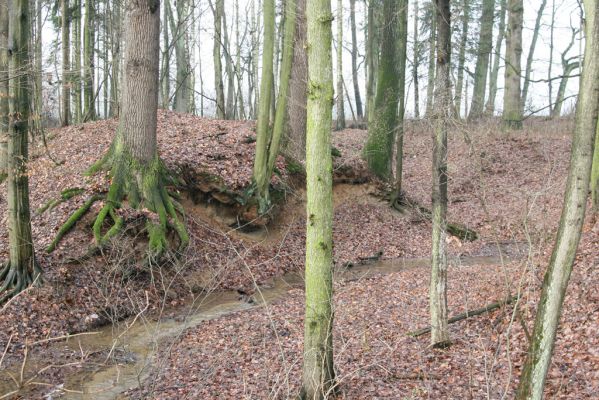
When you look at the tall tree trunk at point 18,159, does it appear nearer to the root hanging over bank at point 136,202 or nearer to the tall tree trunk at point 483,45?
the root hanging over bank at point 136,202

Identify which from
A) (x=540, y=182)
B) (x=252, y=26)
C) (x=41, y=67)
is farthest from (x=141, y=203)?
(x=252, y=26)

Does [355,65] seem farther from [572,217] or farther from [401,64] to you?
[572,217]

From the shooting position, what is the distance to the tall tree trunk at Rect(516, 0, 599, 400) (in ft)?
12.0

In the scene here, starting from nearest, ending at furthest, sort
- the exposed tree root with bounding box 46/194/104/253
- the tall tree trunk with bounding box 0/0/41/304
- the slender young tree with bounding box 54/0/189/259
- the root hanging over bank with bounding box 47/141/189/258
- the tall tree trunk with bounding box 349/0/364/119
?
the tall tree trunk with bounding box 0/0/41/304
the exposed tree root with bounding box 46/194/104/253
the root hanging over bank with bounding box 47/141/189/258
the slender young tree with bounding box 54/0/189/259
the tall tree trunk with bounding box 349/0/364/119

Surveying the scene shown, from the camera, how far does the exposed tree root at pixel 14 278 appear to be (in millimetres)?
8148

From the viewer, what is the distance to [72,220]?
9969 millimetres

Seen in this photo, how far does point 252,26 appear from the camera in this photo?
29.6 m

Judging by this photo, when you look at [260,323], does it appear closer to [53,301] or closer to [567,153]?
[53,301]

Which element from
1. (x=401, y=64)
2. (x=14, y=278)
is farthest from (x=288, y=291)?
(x=401, y=64)

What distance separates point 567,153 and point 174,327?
1663 cm

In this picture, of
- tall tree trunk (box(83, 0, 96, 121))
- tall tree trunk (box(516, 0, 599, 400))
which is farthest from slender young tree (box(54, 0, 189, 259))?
tall tree trunk (box(516, 0, 599, 400))

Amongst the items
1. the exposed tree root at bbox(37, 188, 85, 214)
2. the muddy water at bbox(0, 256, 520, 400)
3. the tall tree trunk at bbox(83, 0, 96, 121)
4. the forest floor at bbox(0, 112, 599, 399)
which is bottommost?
the muddy water at bbox(0, 256, 520, 400)

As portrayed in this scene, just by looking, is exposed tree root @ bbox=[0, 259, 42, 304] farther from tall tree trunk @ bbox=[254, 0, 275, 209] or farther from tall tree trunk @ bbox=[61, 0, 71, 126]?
tall tree trunk @ bbox=[61, 0, 71, 126]

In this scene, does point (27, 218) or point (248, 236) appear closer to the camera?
point (27, 218)
